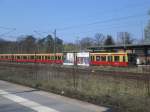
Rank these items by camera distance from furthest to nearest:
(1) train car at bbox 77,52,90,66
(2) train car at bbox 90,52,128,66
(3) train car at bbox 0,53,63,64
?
(3) train car at bbox 0,53,63,64 < (2) train car at bbox 90,52,128,66 < (1) train car at bbox 77,52,90,66

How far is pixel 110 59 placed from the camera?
55500 mm

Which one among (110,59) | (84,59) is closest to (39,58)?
(110,59)

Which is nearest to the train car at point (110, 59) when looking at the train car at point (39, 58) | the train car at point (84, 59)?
the train car at point (39, 58)

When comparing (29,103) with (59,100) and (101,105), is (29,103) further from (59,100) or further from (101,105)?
(101,105)

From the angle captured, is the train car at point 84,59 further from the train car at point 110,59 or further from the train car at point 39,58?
the train car at point 39,58

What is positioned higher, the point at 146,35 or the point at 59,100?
the point at 146,35

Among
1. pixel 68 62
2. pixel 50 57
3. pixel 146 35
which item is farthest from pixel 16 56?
pixel 68 62

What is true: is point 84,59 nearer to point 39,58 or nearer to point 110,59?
point 110,59

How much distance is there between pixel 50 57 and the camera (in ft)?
222

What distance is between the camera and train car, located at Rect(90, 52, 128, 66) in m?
54.3

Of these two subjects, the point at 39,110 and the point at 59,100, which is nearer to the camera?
the point at 39,110

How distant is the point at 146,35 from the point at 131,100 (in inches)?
2315

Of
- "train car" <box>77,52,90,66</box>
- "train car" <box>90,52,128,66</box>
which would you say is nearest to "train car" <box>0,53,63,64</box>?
"train car" <box>90,52,128,66</box>

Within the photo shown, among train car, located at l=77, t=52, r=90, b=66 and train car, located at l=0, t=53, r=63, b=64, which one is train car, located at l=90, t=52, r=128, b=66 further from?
train car, located at l=77, t=52, r=90, b=66
